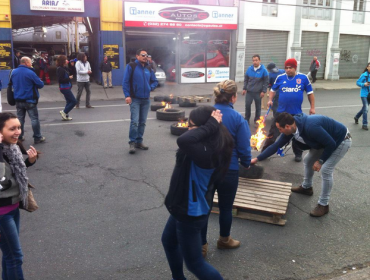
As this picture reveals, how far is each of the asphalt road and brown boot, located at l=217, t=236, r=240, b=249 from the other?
69mm

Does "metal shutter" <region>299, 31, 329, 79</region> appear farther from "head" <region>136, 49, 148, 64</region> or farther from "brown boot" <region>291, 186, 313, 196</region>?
"brown boot" <region>291, 186, 313, 196</region>

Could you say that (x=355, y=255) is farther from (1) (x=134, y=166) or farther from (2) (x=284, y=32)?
(2) (x=284, y=32)

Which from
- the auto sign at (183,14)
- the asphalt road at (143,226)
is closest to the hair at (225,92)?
the asphalt road at (143,226)

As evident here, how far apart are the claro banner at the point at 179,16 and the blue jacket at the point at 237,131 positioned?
55.1ft

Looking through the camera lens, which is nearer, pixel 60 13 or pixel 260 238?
pixel 260 238

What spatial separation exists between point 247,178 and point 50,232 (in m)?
2.81

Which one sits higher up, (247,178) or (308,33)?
(308,33)

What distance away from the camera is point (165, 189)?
5.36m

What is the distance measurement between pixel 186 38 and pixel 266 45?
5740mm

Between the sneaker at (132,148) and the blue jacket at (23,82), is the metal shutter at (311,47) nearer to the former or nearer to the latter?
the sneaker at (132,148)

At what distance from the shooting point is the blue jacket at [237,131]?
3.39 m

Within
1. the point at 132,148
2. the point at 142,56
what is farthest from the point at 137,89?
the point at 132,148

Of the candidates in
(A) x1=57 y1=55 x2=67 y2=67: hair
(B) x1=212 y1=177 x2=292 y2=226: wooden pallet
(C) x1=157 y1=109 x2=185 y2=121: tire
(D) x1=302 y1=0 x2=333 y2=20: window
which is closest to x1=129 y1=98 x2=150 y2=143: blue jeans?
(C) x1=157 y1=109 x2=185 y2=121: tire

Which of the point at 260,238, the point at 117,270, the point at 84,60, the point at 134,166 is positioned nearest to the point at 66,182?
the point at 134,166
